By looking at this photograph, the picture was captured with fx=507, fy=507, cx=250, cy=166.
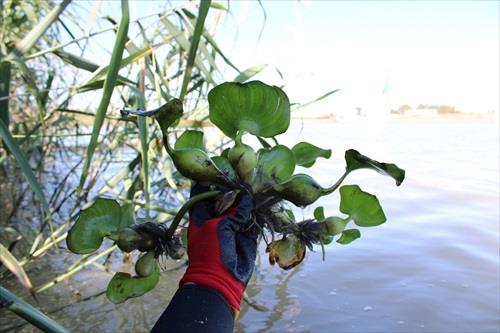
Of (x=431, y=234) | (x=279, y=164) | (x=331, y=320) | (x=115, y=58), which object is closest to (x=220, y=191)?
(x=279, y=164)

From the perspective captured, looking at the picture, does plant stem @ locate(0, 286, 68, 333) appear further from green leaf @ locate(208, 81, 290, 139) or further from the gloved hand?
green leaf @ locate(208, 81, 290, 139)

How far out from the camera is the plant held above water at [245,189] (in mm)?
509

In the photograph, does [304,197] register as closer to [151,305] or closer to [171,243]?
[171,243]

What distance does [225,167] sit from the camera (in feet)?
1.87

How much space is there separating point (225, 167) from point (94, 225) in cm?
16

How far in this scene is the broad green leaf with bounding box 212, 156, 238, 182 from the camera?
56 centimetres

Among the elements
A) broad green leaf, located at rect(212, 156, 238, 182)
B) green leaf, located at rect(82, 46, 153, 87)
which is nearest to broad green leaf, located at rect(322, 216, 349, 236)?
broad green leaf, located at rect(212, 156, 238, 182)

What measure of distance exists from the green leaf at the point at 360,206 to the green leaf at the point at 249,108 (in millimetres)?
119

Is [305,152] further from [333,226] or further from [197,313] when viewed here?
[197,313]

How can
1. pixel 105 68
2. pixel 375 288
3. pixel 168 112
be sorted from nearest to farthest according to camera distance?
pixel 168 112 → pixel 105 68 → pixel 375 288

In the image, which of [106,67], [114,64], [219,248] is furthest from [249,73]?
[219,248]

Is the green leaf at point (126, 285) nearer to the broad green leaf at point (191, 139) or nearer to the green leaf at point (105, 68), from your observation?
the broad green leaf at point (191, 139)

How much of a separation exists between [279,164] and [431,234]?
264cm

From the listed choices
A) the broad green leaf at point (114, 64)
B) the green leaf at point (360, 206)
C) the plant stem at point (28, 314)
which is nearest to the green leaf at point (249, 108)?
the green leaf at point (360, 206)
